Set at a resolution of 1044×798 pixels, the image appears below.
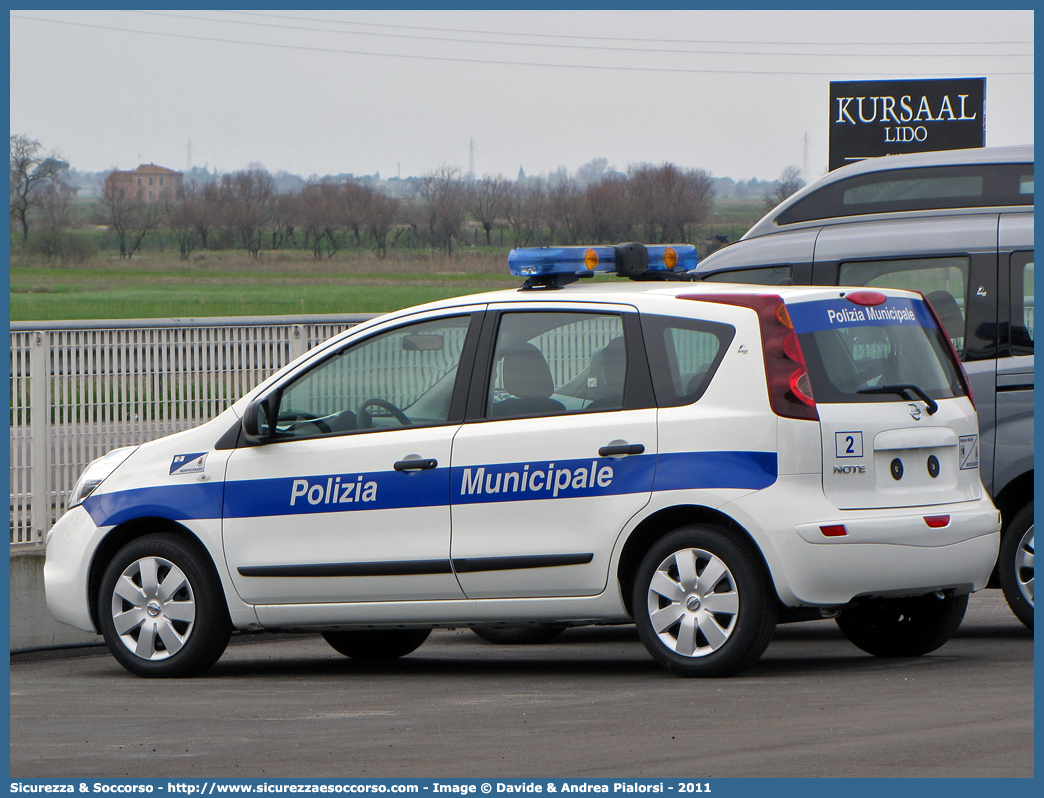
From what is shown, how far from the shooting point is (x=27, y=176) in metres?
91.9

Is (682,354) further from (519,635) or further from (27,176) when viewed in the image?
(27,176)

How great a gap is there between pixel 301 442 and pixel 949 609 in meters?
3.32

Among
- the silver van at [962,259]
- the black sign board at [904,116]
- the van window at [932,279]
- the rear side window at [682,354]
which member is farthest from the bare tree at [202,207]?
the rear side window at [682,354]

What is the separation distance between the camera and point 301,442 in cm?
746

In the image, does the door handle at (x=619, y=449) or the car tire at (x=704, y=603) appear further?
the door handle at (x=619, y=449)

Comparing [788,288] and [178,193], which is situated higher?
[178,193]

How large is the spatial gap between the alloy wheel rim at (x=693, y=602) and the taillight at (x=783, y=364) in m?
0.74

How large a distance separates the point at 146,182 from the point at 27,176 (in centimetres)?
1545

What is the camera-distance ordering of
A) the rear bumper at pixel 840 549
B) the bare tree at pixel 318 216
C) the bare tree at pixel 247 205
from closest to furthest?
the rear bumper at pixel 840 549 < the bare tree at pixel 318 216 < the bare tree at pixel 247 205

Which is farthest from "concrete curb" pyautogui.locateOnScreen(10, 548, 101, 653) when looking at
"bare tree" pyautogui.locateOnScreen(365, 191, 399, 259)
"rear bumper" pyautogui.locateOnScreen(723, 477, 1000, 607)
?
"bare tree" pyautogui.locateOnScreen(365, 191, 399, 259)

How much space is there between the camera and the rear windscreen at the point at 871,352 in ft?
21.9

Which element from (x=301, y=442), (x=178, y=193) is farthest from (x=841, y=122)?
(x=178, y=193)

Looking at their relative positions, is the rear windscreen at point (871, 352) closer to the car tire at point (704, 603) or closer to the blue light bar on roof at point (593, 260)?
the car tire at point (704, 603)

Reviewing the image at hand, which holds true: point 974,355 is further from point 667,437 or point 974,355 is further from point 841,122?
point 841,122
